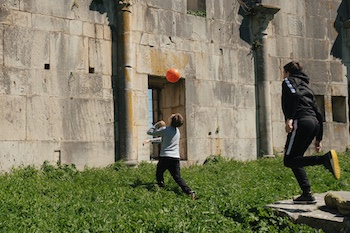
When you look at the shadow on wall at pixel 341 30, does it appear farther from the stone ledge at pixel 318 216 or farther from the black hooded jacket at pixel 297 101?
the stone ledge at pixel 318 216

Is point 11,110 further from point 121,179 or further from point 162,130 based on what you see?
point 162,130

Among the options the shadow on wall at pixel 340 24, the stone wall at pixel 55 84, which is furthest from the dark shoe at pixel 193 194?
the shadow on wall at pixel 340 24

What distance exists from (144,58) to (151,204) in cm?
506

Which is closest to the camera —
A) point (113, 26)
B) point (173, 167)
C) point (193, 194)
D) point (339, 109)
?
point (193, 194)

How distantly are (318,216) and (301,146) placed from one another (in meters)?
0.83

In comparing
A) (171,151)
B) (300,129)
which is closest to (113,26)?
(171,151)

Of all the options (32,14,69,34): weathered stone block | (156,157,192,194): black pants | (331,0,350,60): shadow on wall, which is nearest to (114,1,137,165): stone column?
(32,14,69,34): weathered stone block

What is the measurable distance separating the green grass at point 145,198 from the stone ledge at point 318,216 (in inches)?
5.4

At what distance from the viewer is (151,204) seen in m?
6.45

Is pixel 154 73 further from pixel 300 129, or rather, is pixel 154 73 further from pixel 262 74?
pixel 300 129

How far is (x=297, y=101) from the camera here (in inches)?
218

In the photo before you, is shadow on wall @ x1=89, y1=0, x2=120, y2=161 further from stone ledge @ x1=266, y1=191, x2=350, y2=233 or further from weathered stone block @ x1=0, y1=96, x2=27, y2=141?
stone ledge @ x1=266, y1=191, x2=350, y2=233

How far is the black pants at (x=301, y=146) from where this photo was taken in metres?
5.45

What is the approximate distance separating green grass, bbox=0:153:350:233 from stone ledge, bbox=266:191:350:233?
0.14 metres
